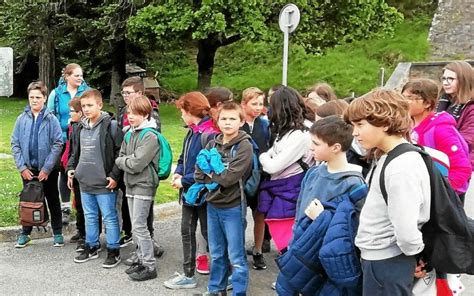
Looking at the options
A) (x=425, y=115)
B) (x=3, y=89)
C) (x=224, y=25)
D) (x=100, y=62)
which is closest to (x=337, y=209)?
(x=425, y=115)

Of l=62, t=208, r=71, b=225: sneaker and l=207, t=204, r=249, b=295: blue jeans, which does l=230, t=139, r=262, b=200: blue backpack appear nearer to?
l=207, t=204, r=249, b=295: blue jeans

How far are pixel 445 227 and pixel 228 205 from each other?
2048 millimetres

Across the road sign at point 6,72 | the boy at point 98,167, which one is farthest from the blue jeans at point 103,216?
the road sign at point 6,72

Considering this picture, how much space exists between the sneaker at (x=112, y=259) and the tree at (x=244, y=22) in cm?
1257

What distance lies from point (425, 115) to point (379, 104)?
3.70 ft

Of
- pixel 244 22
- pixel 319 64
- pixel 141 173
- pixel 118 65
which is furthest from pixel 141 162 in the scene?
pixel 319 64

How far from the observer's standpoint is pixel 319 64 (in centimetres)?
2588

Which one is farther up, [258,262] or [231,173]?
[231,173]

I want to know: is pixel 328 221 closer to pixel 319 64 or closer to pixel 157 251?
pixel 157 251

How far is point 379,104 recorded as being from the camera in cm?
299

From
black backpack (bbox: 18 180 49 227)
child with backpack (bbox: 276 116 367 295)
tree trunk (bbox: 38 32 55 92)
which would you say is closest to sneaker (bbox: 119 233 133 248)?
black backpack (bbox: 18 180 49 227)

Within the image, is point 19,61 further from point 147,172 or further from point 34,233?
point 147,172

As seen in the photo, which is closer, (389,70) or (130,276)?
(130,276)

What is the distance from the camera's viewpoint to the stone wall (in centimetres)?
2281
